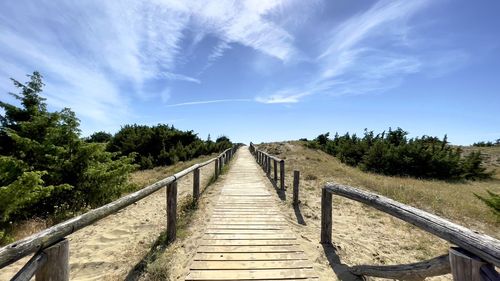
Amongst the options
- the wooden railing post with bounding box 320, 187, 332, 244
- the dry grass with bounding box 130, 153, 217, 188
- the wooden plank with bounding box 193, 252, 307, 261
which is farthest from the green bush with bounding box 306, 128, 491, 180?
the wooden plank with bounding box 193, 252, 307, 261

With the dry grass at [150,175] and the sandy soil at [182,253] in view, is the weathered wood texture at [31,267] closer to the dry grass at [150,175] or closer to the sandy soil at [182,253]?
the sandy soil at [182,253]

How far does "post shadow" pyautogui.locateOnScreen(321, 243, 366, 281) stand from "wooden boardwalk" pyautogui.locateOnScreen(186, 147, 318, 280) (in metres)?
0.43

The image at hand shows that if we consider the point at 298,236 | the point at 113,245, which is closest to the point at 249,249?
the point at 298,236

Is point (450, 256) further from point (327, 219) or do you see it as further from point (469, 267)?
point (327, 219)

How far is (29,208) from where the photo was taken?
23.3ft

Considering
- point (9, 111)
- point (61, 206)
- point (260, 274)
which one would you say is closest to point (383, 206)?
point (260, 274)

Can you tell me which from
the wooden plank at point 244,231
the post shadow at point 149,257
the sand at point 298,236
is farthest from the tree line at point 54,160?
the wooden plank at point 244,231

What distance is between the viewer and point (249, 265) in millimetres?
4188

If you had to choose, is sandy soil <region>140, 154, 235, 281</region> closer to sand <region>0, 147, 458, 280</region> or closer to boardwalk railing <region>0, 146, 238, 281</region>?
sand <region>0, 147, 458, 280</region>

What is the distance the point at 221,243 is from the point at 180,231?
1.20 m

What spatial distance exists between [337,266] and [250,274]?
1470 millimetres

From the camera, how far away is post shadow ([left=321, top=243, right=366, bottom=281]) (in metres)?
4.06

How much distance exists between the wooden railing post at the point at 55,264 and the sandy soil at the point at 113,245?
183 cm

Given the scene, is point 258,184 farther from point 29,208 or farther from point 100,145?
point 29,208
